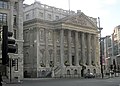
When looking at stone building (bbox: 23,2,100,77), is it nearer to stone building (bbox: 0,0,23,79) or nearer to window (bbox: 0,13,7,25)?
stone building (bbox: 0,0,23,79)

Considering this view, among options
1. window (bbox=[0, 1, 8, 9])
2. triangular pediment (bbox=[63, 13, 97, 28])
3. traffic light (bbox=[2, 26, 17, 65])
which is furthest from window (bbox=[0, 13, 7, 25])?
Result: traffic light (bbox=[2, 26, 17, 65])

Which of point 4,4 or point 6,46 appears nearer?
point 6,46

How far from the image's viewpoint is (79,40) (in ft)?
330

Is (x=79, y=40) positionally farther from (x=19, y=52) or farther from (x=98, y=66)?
(x=19, y=52)

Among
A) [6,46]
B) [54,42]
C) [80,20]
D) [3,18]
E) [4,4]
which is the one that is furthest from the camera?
[80,20]

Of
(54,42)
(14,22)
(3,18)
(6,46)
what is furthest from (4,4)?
(6,46)

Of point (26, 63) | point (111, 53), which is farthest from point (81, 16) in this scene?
point (111, 53)

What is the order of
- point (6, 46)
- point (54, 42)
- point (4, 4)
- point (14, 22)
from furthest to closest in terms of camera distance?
1. point (54, 42)
2. point (14, 22)
3. point (4, 4)
4. point (6, 46)

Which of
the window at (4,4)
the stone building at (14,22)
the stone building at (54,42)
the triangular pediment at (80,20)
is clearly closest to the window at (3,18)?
the stone building at (14,22)

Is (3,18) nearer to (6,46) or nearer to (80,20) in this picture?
(80,20)

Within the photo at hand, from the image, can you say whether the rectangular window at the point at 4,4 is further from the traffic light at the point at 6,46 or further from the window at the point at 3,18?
the traffic light at the point at 6,46

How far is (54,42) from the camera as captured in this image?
302 feet

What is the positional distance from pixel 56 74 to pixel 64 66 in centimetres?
467

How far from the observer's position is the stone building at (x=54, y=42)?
283 ft
